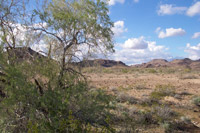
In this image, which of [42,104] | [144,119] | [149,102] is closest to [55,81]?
[42,104]

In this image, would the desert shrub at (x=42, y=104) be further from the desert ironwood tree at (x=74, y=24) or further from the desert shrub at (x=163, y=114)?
the desert shrub at (x=163, y=114)

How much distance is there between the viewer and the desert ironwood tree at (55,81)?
369 centimetres

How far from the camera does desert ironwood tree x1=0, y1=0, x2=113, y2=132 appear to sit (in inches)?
145

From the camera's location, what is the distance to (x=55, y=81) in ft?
14.4

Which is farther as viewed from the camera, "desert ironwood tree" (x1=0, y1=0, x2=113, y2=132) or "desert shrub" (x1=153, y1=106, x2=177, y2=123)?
"desert shrub" (x1=153, y1=106, x2=177, y2=123)

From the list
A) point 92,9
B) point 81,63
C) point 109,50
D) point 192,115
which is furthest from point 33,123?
point 192,115

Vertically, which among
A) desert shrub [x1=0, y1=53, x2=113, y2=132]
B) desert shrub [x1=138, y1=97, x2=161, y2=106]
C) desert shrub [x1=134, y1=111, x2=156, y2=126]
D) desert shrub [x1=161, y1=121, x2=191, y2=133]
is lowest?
desert shrub [x1=161, y1=121, x2=191, y2=133]

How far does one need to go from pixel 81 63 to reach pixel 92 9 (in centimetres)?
170

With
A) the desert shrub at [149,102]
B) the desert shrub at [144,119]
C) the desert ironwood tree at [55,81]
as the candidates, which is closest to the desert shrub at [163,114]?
the desert shrub at [144,119]

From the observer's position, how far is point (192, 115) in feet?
28.1

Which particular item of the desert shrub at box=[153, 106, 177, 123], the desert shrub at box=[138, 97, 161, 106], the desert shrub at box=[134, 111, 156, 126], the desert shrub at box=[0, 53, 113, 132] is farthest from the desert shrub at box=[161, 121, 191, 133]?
the desert shrub at box=[0, 53, 113, 132]

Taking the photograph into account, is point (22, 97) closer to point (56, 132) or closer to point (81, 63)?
point (56, 132)

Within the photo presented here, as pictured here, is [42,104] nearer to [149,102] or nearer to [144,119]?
[144,119]

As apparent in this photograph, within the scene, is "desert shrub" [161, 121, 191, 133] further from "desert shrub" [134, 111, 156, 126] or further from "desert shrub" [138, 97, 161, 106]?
"desert shrub" [138, 97, 161, 106]
